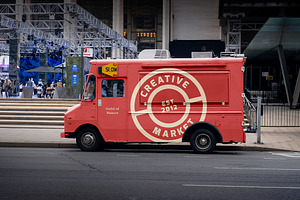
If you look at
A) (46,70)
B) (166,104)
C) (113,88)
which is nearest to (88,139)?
(113,88)

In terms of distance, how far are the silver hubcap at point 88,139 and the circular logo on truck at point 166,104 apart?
145 cm

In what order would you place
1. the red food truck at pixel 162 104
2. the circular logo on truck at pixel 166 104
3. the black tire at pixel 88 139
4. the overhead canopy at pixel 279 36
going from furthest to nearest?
the overhead canopy at pixel 279 36
the black tire at pixel 88 139
the circular logo on truck at pixel 166 104
the red food truck at pixel 162 104

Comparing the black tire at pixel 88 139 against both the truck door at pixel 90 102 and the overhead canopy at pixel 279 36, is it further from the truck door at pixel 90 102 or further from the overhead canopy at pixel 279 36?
the overhead canopy at pixel 279 36

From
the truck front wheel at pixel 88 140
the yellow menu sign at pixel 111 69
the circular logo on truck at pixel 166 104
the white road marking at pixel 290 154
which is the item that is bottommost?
the white road marking at pixel 290 154

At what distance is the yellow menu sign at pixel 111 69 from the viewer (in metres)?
11.9

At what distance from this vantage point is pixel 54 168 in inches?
349

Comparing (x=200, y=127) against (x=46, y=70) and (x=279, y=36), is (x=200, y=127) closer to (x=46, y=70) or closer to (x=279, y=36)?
(x=279, y=36)

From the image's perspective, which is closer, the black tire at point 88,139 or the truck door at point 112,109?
the truck door at point 112,109

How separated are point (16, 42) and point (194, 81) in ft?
87.5

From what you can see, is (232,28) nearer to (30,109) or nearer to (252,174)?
(30,109)

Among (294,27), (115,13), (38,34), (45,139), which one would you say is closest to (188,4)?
(115,13)

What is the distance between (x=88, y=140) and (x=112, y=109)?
1.24 metres

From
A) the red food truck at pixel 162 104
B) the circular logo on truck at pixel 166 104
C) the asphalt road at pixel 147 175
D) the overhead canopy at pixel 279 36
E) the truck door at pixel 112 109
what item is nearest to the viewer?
the asphalt road at pixel 147 175

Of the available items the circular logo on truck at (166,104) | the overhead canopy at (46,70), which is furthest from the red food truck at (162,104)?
the overhead canopy at (46,70)
